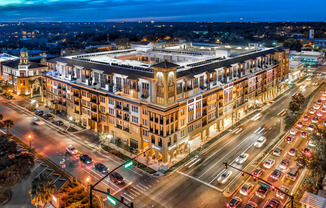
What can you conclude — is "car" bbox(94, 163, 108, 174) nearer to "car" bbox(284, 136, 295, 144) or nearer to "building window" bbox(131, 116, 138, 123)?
"building window" bbox(131, 116, 138, 123)

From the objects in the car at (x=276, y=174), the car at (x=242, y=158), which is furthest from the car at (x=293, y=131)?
the car at (x=276, y=174)

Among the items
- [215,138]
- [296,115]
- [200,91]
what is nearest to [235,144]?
[215,138]

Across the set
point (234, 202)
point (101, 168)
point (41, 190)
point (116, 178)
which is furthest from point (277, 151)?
point (41, 190)

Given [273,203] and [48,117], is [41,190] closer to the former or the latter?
[273,203]

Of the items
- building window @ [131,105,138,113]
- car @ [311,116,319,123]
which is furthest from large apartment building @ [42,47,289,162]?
car @ [311,116,319,123]

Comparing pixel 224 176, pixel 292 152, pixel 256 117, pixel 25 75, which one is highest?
pixel 25 75

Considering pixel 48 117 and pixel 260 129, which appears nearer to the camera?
pixel 260 129

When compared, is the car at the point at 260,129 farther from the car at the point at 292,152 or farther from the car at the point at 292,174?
the car at the point at 292,174
